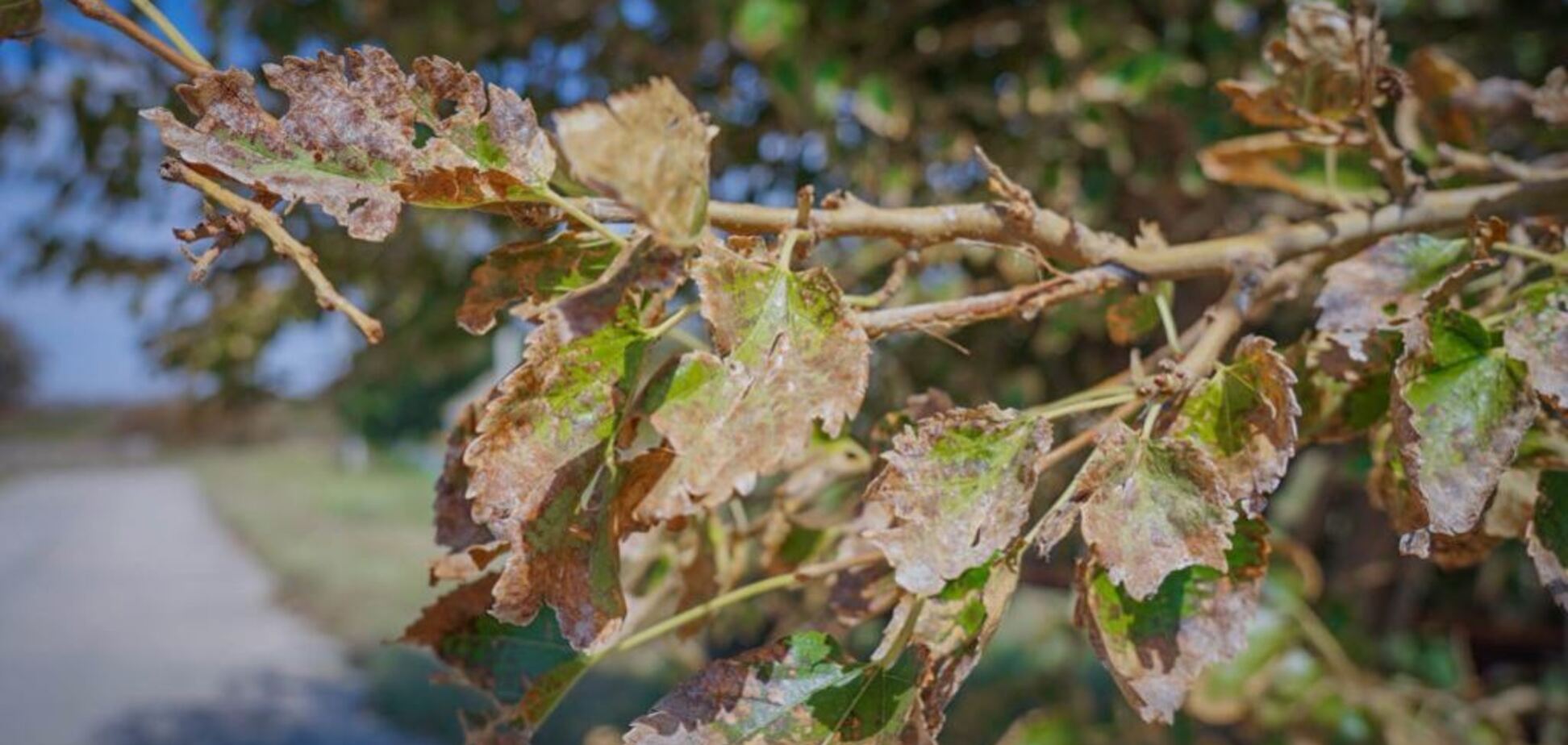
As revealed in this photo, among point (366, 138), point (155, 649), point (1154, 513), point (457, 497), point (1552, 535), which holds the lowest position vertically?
point (155, 649)

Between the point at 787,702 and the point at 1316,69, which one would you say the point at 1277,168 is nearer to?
the point at 1316,69

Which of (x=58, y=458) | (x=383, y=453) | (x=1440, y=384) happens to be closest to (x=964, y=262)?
(x=1440, y=384)

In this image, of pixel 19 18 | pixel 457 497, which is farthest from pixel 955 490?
pixel 19 18

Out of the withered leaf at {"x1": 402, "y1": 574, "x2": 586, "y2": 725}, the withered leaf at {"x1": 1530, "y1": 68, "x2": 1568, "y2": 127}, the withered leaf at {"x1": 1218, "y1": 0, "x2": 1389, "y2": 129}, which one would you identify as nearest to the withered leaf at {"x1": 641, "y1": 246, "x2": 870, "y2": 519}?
the withered leaf at {"x1": 402, "y1": 574, "x2": 586, "y2": 725}

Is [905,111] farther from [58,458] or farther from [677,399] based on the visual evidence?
[58,458]

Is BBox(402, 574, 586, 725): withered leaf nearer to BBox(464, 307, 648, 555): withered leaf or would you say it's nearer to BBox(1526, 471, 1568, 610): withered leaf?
BBox(464, 307, 648, 555): withered leaf
